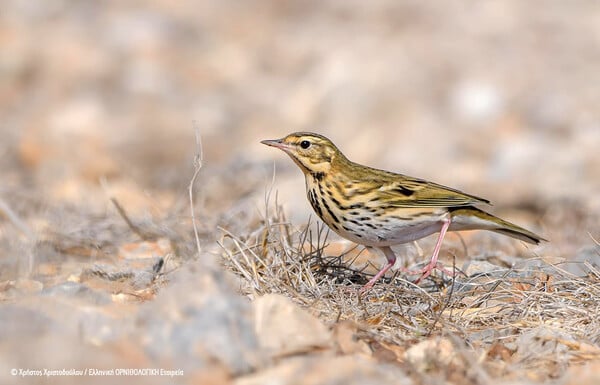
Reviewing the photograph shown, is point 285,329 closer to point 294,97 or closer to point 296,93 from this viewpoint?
point 294,97

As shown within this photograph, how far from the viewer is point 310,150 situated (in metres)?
6.53

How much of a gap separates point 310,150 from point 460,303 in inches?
57.1

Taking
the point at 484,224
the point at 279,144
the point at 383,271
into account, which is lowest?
the point at 383,271

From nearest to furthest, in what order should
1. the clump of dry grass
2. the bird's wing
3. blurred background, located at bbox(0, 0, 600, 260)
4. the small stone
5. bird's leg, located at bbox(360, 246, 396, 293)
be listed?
the small stone < the clump of dry grass < bird's leg, located at bbox(360, 246, 396, 293) < the bird's wing < blurred background, located at bbox(0, 0, 600, 260)

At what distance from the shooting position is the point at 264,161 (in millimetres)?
12008

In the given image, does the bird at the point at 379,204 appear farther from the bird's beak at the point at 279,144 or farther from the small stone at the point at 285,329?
the small stone at the point at 285,329

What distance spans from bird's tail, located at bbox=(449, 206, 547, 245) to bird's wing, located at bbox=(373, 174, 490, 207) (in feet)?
0.30

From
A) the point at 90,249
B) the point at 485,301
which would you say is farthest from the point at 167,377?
the point at 90,249

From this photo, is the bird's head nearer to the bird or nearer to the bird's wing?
the bird

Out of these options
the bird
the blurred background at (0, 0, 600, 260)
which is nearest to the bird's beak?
the bird

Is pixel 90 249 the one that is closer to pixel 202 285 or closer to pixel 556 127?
pixel 202 285

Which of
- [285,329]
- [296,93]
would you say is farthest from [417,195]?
[296,93]

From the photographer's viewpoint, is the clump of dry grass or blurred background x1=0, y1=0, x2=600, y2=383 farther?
blurred background x1=0, y1=0, x2=600, y2=383

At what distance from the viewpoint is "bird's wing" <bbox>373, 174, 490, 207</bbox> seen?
6301 millimetres
